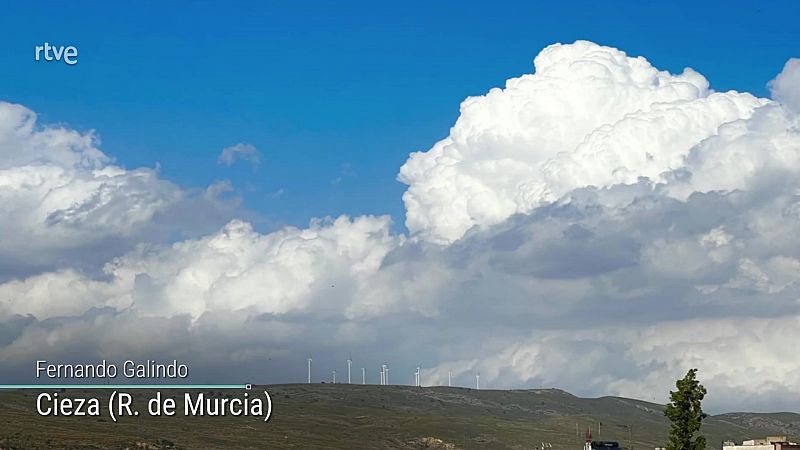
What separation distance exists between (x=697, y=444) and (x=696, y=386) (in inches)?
327

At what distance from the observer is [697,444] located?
568ft

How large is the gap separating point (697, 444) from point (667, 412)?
6175 millimetres

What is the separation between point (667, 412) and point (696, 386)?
5.95 metres

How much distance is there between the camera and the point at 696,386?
569 feet

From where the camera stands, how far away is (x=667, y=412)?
17575 cm
